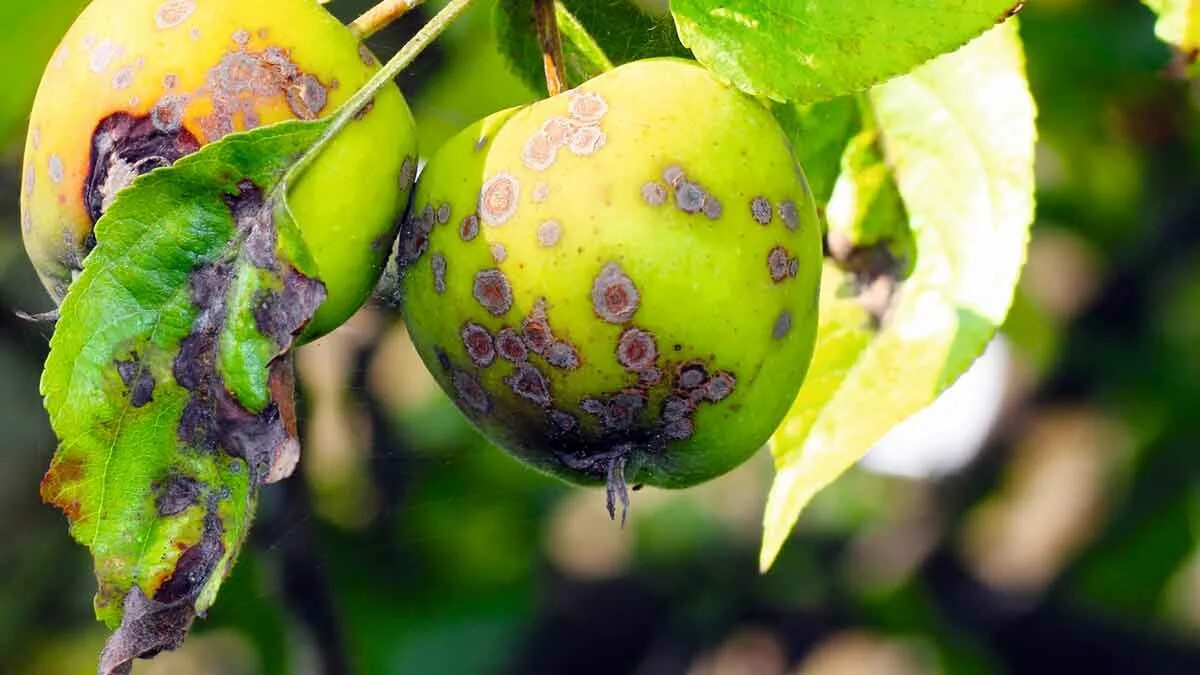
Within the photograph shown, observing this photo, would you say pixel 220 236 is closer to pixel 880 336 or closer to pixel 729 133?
pixel 729 133

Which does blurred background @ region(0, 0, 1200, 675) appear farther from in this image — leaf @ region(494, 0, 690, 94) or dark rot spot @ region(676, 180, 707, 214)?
dark rot spot @ region(676, 180, 707, 214)

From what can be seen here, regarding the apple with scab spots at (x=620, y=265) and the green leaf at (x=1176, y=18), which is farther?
the green leaf at (x=1176, y=18)

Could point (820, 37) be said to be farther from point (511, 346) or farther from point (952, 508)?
point (952, 508)

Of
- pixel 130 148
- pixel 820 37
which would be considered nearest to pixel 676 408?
pixel 820 37

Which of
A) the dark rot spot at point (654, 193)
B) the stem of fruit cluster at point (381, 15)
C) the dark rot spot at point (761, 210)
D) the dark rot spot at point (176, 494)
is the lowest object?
the dark rot spot at point (176, 494)

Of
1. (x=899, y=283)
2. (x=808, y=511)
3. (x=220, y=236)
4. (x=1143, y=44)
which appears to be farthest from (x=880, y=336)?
(x=808, y=511)

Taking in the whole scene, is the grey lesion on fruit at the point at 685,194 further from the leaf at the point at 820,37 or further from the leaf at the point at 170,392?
the leaf at the point at 170,392

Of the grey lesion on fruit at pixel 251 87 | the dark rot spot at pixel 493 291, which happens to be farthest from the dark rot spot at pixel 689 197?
the grey lesion on fruit at pixel 251 87

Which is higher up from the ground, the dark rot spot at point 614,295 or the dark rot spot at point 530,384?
the dark rot spot at point 614,295
